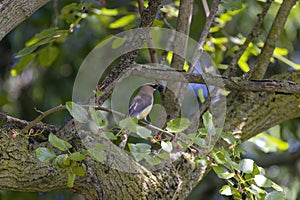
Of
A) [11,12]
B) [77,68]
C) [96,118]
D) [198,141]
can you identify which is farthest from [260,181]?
[77,68]

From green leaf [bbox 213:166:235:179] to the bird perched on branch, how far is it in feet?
1.04

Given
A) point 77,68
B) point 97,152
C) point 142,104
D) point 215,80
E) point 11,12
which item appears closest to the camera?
point 97,152

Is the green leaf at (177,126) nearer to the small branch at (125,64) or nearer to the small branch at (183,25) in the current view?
the small branch at (125,64)

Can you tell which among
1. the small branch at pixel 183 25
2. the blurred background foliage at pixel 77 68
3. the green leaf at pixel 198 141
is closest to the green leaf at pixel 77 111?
the green leaf at pixel 198 141

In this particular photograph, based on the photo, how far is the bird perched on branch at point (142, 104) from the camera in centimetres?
194

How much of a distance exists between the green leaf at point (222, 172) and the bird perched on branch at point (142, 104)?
1.04 ft

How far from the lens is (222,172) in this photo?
1645mm

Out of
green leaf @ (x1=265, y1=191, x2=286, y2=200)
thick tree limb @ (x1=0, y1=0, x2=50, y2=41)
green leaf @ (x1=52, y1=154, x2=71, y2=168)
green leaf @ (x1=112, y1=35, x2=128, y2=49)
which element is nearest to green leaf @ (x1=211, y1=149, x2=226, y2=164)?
green leaf @ (x1=265, y1=191, x2=286, y2=200)

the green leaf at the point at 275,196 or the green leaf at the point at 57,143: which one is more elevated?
the green leaf at the point at 57,143

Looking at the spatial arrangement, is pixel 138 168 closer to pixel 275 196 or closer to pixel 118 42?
pixel 275 196

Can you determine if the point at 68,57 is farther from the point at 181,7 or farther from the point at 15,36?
the point at 181,7

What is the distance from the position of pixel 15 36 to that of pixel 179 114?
70.9 inches

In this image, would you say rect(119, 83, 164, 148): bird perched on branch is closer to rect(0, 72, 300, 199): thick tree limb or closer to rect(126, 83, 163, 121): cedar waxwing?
rect(126, 83, 163, 121): cedar waxwing

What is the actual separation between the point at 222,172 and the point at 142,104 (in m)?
0.45
